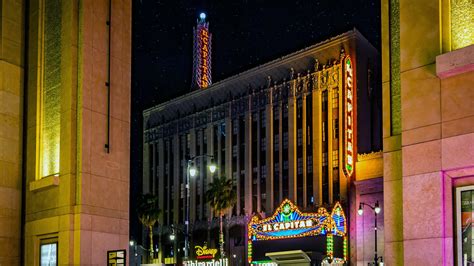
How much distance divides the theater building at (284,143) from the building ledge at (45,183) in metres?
38.6

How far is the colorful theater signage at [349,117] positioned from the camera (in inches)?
2108

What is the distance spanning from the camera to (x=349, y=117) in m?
54.2

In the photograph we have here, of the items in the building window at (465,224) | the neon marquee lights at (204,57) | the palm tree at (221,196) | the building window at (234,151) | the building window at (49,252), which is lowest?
the building window at (49,252)

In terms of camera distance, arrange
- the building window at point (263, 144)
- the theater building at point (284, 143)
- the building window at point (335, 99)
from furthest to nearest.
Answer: the building window at point (263, 144)
the building window at point (335, 99)
the theater building at point (284, 143)

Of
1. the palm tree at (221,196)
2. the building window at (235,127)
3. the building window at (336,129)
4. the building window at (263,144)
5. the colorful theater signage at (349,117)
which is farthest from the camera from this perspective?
the building window at (235,127)

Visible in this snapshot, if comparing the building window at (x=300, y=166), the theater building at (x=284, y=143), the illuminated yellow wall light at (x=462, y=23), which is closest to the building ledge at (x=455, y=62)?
the illuminated yellow wall light at (x=462, y=23)

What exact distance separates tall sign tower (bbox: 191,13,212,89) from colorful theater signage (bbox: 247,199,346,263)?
88.5 feet

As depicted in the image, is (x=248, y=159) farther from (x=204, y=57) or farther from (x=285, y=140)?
(x=204, y=57)

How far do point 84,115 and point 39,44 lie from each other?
281 cm

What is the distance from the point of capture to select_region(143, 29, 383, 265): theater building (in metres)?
54.0

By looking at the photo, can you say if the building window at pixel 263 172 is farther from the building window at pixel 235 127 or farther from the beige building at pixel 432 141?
the beige building at pixel 432 141

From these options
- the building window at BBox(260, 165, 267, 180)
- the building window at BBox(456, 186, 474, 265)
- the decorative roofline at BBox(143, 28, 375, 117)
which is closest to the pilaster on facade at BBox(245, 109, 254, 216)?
the building window at BBox(260, 165, 267, 180)

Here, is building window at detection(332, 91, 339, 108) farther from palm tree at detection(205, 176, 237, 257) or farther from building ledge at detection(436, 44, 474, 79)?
building ledge at detection(436, 44, 474, 79)

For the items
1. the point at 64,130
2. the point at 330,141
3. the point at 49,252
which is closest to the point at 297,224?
the point at 330,141
